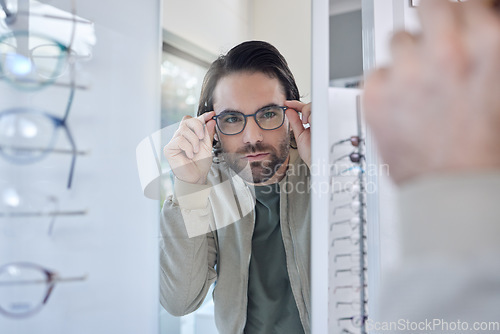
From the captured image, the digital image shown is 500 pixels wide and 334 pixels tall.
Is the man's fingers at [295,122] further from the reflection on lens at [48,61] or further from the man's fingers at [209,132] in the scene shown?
the reflection on lens at [48,61]

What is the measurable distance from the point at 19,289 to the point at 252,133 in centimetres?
42

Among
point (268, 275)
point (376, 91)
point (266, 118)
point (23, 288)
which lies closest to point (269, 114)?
point (266, 118)

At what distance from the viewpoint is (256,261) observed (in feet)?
1.74

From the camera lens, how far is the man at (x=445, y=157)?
153mm

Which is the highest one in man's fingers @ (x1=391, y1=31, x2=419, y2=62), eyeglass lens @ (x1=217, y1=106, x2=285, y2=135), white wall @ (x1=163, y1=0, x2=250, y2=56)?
white wall @ (x1=163, y1=0, x2=250, y2=56)

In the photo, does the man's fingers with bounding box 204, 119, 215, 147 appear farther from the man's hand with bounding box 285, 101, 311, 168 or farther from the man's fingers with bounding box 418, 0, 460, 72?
the man's fingers with bounding box 418, 0, 460, 72

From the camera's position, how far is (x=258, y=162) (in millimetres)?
516

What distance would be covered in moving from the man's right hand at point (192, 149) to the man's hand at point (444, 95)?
0.38 meters

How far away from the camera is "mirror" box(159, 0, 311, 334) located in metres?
0.49

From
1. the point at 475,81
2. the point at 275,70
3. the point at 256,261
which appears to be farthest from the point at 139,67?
the point at 475,81

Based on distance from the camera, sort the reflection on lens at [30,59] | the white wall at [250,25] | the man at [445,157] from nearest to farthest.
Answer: the man at [445,157] → the white wall at [250,25] → the reflection on lens at [30,59]

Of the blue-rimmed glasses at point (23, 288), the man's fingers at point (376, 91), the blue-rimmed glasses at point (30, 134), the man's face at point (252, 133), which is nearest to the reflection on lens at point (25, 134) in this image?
the blue-rimmed glasses at point (30, 134)

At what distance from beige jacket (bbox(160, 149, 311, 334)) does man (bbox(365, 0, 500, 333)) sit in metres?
0.32

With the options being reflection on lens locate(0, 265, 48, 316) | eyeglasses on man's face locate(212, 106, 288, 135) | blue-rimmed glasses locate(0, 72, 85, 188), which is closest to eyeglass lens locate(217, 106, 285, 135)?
eyeglasses on man's face locate(212, 106, 288, 135)
